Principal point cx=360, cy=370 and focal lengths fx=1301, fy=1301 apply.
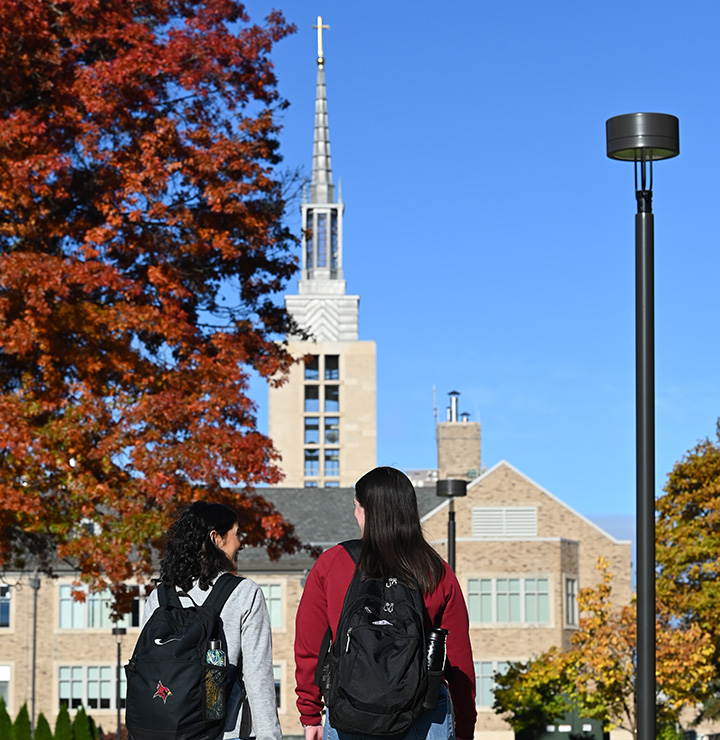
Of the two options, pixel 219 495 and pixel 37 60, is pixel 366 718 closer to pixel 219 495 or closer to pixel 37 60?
pixel 219 495

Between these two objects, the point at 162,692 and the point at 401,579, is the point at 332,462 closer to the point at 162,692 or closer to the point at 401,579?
the point at 162,692

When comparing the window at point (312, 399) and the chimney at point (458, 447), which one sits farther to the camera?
the window at point (312, 399)

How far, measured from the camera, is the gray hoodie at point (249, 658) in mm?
5074

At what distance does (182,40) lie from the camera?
16281 mm

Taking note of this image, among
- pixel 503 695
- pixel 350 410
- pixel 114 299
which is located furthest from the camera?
pixel 350 410

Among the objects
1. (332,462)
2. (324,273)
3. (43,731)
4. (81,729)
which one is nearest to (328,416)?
(332,462)

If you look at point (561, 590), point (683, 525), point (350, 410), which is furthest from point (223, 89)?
point (350, 410)

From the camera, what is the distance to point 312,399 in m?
98.9

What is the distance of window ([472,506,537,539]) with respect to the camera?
4675cm

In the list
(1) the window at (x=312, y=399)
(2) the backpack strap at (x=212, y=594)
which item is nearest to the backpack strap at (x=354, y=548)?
(2) the backpack strap at (x=212, y=594)

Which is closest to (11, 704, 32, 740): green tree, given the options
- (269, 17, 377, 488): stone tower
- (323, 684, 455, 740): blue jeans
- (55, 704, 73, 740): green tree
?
(55, 704, 73, 740): green tree

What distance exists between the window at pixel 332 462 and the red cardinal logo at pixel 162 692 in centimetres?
9242

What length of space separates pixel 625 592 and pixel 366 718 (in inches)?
1746

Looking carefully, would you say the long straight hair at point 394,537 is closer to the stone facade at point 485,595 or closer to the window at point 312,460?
the stone facade at point 485,595
